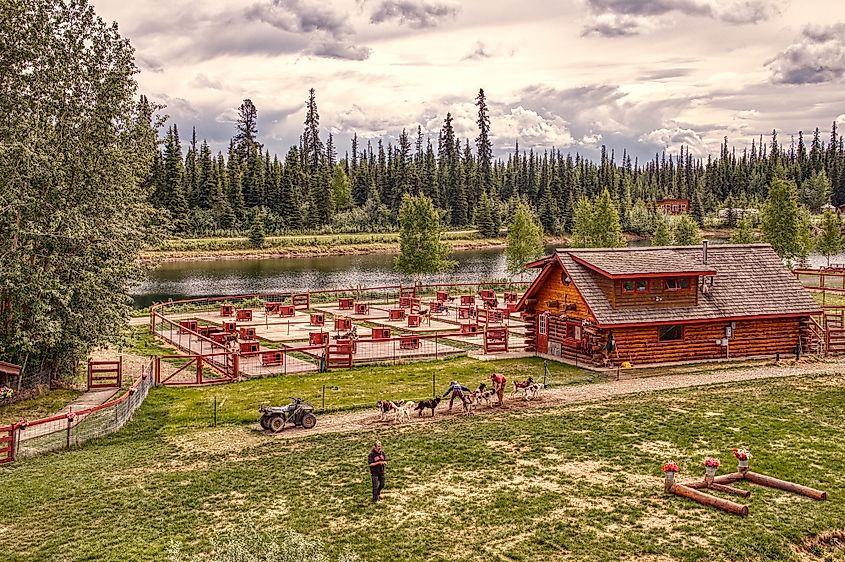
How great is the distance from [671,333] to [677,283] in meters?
2.11

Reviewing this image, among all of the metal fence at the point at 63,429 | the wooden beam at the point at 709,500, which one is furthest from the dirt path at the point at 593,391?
the wooden beam at the point at 709,500

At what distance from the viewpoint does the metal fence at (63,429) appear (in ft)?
66.1

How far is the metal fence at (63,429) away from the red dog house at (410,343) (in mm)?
13301

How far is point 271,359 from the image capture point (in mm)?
32219

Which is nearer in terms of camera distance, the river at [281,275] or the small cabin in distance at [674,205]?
the river at [281,275]

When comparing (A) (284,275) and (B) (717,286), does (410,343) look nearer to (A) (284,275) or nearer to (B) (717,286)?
(B) (717,286)

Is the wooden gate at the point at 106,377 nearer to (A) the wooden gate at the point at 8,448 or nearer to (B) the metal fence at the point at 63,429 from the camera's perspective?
(B) the metal fence at the point at 63,429

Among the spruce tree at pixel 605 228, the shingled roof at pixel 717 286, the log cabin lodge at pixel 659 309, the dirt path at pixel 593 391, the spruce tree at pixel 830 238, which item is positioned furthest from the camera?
the spruce tree at pixel 605 228

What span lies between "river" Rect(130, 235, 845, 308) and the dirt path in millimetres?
44570

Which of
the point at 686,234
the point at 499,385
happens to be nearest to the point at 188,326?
the point at 499,385

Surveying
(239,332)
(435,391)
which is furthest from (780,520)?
(239,332)

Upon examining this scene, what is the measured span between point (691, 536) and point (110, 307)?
857 inches

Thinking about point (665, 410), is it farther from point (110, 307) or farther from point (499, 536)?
point (110, 307)

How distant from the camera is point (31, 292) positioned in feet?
84.0
